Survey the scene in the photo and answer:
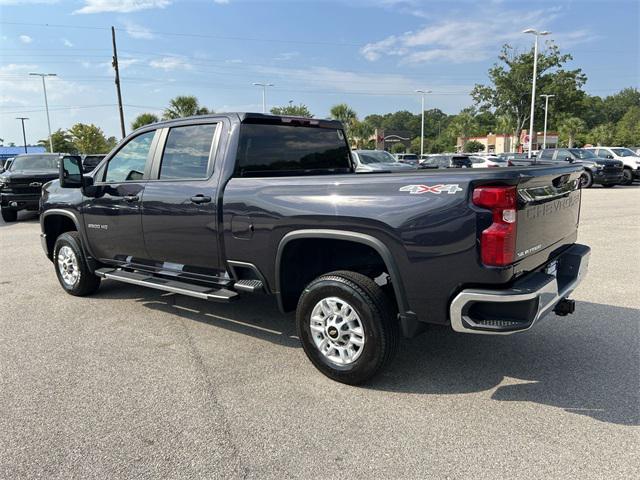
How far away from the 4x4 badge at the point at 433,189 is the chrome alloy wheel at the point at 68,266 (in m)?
4.35

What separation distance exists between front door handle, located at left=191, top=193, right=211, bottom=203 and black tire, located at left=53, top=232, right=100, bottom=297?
2.24 metres

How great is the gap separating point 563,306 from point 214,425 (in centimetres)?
260

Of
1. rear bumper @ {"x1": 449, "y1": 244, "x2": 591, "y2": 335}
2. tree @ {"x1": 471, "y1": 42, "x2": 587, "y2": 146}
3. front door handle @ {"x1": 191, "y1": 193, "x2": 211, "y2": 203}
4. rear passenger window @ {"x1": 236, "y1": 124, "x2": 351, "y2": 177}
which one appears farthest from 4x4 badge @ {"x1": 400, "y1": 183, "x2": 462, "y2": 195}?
tree @ {"x1": 471, "y1": 42, "x2": 587, "y2": 146}

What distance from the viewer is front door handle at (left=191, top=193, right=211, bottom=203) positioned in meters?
4.20

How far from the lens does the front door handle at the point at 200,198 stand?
4.20 meters

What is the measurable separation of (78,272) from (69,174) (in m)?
1.20

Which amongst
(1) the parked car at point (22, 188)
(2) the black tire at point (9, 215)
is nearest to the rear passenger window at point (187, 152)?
(1) the parked car at point (22, 188)

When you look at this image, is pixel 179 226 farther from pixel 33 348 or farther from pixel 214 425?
pixel 214 425

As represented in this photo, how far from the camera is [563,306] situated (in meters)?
3.71

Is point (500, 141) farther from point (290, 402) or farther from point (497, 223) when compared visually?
point (290, 402)

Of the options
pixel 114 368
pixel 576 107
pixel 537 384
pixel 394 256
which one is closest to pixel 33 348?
pixel 114 368

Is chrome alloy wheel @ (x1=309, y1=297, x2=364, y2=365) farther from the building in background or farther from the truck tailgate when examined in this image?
the building in background

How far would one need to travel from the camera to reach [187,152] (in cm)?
462

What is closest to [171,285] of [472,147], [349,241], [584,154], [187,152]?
[187,152]
